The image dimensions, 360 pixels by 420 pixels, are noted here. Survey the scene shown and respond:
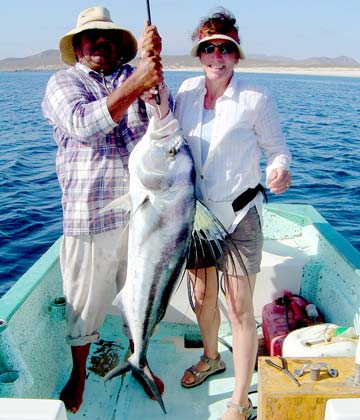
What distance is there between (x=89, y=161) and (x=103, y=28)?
80cm

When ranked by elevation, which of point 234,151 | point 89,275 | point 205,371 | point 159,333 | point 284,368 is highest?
point 234,151

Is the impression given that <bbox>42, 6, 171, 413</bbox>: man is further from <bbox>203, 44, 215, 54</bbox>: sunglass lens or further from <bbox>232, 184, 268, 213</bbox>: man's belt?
<bbox>232, 184, 268, 213</bbox>: man's belt

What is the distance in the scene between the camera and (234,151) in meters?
2.81

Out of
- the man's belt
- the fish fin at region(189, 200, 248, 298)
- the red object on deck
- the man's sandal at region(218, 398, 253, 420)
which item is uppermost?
the man's belt

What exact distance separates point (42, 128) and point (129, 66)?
733 inches

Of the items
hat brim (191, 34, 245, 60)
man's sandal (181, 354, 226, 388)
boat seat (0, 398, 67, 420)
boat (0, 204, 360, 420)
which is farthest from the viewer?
man's sandal (181, 354, 226, 388)

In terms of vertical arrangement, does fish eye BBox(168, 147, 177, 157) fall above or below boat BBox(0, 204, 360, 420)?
above

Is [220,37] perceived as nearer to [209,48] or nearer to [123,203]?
[209,48]

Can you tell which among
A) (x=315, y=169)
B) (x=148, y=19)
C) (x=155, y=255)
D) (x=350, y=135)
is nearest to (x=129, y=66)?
(x=148, y=19)

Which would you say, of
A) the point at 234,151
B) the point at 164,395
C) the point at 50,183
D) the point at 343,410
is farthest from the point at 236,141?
the point at 50,183

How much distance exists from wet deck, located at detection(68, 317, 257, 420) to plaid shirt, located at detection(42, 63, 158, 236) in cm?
125

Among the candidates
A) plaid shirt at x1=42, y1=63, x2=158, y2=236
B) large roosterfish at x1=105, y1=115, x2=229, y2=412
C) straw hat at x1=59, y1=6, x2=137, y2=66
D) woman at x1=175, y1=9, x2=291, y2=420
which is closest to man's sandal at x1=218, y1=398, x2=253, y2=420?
woman at x1=175, y1=9, x2=291, y2=420

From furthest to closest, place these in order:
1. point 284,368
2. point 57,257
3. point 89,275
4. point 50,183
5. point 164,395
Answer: point 50,183 < point 57,257 < point 164,395 < point 89,275 < point 284,368

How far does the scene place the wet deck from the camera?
3332mm
